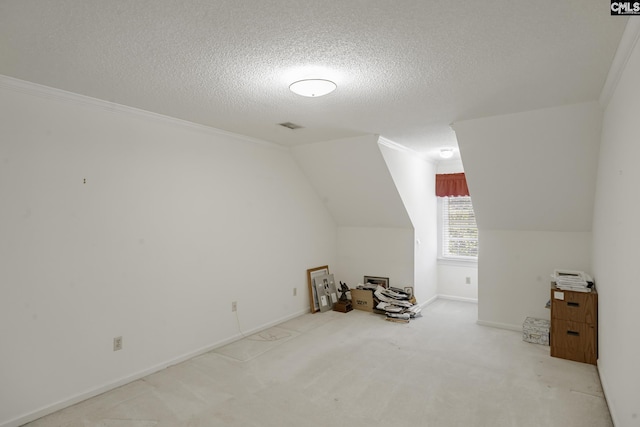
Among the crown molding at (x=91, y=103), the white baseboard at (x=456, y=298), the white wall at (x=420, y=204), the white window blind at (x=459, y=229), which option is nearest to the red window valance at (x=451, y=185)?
the white wall at (x=420, y=204)

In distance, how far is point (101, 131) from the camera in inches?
121

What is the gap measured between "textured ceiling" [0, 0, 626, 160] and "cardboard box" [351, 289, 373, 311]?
3059 mm

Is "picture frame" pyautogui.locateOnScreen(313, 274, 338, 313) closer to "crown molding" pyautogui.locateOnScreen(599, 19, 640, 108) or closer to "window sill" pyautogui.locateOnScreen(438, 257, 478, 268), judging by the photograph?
"window sill" pyautogui.locateOnScreen(438, 257, 478, 268)

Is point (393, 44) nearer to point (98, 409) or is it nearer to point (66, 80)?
point (66, 80)

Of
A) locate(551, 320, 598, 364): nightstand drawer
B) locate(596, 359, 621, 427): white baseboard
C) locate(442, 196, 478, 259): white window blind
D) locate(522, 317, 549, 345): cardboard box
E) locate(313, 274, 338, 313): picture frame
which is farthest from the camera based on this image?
locate(442, 196, 478, 259): white window blind

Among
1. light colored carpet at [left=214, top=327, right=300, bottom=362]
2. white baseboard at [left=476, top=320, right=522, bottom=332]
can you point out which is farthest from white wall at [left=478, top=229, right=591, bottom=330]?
light colored carpet at [left=214, top=327, right=300, bottom=362]

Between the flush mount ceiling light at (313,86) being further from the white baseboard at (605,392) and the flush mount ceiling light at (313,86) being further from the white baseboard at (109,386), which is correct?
the white baseboard at (605,392)

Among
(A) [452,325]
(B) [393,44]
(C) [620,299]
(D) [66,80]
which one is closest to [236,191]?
(D) [66,80]

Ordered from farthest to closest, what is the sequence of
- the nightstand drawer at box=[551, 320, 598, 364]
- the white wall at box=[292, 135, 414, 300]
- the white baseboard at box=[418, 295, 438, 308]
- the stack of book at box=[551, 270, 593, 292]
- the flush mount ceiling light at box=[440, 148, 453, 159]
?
the white baseboard at box=[418, 295, 438, 308] < the flush mount ceiling light at box=[440, 148, 453, 159] < the white wall at box=[292, 135, 414, 300] < the stack of book at box=[551, 270, 593, 292] < the nightstand drawer at box=[551, 320, 598, 364]

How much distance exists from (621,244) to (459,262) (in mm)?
3858

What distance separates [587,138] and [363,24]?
9.34 feet

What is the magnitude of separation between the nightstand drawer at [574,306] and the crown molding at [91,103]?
161 inches

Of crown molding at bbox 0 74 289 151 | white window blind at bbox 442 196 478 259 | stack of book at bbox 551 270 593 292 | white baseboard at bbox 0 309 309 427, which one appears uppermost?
crown molding at bbox 0 74 289 151

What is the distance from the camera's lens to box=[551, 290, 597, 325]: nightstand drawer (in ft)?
11.3
